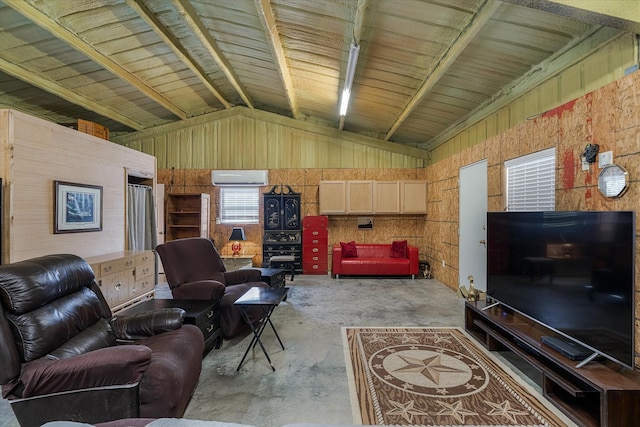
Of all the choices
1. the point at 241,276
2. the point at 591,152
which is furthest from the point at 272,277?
the point at 591,152

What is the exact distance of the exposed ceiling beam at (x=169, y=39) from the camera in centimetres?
347

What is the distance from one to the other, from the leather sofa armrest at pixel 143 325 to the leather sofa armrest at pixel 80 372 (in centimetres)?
55

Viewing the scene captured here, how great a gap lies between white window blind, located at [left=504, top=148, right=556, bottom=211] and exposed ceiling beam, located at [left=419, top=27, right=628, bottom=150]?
807mm

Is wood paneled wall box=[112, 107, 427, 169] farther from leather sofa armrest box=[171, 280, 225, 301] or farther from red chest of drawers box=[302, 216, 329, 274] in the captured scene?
leather sofa armrest box=[171, 280, 225, 301]

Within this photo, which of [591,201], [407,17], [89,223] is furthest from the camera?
[89,223]

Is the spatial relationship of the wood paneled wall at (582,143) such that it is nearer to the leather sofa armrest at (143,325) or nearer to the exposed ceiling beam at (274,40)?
the exposed ceiling beam at (274,40)

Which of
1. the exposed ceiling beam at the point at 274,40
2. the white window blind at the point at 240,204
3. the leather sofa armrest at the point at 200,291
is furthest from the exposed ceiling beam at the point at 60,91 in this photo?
the leather sofa armrest at the point at 200,291

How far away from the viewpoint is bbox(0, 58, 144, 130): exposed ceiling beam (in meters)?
4.20

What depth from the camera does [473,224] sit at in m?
4.65

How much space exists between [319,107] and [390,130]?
1.57m

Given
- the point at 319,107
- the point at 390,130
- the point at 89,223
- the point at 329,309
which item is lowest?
the point at 329,309

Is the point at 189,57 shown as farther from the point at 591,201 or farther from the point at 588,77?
the point at 591,201

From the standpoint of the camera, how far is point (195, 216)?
22.7ft

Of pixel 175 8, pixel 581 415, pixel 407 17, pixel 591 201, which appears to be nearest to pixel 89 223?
pixel 175 8
